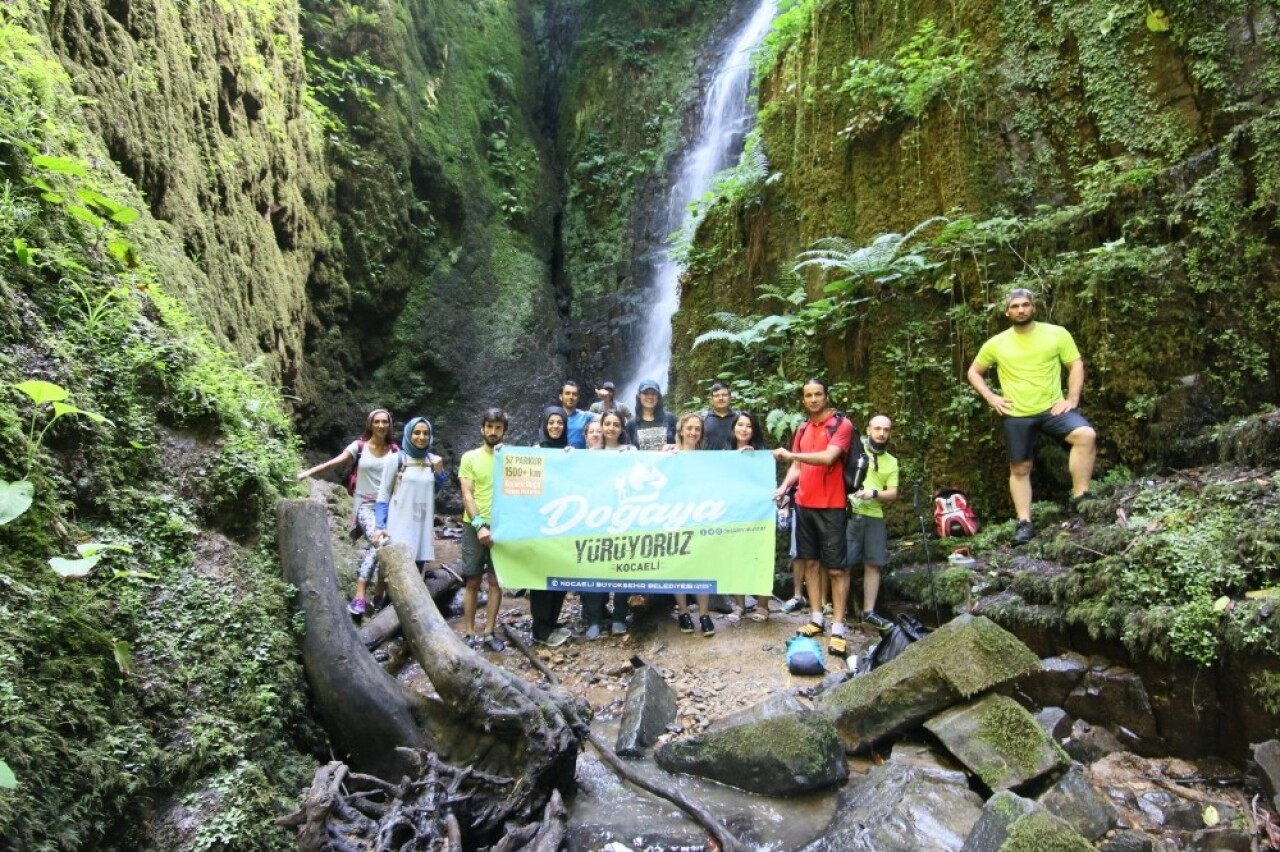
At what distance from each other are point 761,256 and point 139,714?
8.68 meters

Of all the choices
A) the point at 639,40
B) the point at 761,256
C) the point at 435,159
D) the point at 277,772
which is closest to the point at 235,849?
the point at 277,772

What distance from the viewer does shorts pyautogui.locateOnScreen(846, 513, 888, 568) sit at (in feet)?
20.1

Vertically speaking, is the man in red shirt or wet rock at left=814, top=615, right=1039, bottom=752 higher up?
the man in red shirt

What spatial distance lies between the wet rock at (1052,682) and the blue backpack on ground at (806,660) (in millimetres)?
1351

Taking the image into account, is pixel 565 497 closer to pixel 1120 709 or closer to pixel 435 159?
pixel 1120 709

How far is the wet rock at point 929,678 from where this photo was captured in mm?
3822

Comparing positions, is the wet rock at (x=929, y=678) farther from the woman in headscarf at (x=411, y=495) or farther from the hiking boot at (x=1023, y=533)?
the woman in headscarf at (x=411, y=495)

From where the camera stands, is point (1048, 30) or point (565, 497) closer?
point (565, 497)

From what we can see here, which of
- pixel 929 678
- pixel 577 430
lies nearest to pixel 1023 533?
pixel 929 678

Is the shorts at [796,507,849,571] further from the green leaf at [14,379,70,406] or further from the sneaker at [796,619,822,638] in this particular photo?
the green leaf at [14,379,70,406]

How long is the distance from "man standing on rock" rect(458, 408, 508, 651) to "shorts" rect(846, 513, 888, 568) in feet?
10.4

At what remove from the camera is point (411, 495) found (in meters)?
6.28

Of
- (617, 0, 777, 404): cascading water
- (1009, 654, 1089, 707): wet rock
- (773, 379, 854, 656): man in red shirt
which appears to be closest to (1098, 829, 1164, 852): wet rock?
(1009, 654, 1089, 707): wet rock

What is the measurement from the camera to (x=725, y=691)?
5.23 m
